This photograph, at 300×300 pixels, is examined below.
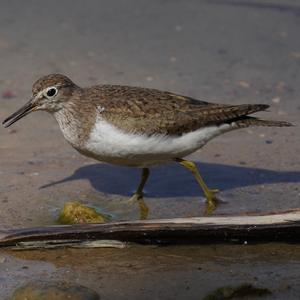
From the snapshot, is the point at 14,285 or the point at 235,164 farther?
the point at 235,164

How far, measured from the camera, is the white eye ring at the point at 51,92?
24.7 ft

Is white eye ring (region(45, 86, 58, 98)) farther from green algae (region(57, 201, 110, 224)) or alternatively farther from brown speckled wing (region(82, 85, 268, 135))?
green algae (region(57, 201, 110, 224))

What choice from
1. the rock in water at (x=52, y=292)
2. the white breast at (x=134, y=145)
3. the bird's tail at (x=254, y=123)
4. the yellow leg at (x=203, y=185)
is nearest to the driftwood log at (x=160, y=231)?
the rock in water at (x=52, y=292)

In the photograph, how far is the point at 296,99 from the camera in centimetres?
995

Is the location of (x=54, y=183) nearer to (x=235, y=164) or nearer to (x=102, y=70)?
(x=235, y=164)

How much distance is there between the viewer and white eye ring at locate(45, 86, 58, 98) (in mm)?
7535

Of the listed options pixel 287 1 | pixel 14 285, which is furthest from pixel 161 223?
pixel 287 1

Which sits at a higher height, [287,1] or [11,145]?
[287,1]

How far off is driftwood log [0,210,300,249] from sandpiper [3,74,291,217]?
0.98 metres

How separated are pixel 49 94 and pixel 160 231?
6.17 feet

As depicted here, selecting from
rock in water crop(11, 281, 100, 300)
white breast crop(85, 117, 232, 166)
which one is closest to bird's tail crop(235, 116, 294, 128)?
white breast crop(85, 117, 232, 166)

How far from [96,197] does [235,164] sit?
59.9 inches

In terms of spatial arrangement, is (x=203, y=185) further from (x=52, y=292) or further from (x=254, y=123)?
(x=52, y=292)

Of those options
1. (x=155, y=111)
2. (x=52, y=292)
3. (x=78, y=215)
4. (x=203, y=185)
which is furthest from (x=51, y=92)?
(x=52, y=292)
